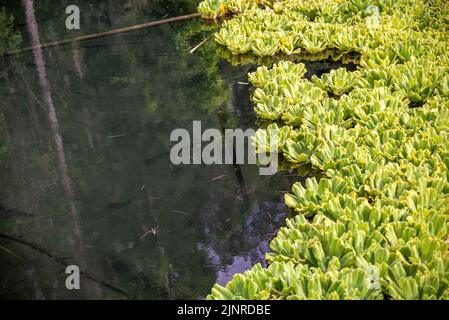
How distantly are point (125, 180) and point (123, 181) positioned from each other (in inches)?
0.7

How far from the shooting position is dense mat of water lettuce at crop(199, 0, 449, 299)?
3.08 meters

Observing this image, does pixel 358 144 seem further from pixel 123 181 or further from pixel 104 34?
pixel 104 34

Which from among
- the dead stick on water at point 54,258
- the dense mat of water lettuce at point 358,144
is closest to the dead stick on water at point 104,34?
the dense mat of water lettuce at point 358,144

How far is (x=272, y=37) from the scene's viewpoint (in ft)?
23.5

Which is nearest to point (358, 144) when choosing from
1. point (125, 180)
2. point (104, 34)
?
point (125, 180)

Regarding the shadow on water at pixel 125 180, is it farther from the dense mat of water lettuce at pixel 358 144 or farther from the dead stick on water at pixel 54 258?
the dense mat of water lettuce at pixel 358 144

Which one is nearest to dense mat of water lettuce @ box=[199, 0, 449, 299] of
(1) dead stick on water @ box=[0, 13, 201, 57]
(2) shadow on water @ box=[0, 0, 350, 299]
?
(2) shadow on water @ box=[0, 0, 350, 299]

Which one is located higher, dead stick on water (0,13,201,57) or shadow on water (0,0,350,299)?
dead stick on water (0,13,201,57)

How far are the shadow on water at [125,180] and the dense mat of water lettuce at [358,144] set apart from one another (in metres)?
0.38

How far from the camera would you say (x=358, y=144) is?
15.0 ft

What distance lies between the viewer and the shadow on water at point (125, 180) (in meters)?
3.62

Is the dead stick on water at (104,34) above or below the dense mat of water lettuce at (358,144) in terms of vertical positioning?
above

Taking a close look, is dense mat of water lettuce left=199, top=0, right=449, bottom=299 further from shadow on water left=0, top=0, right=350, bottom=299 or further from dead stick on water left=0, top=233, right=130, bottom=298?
dead stick on water left=0, top=233, right=130, bottom=298

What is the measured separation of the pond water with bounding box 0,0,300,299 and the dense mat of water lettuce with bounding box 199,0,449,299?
0.39 metres
